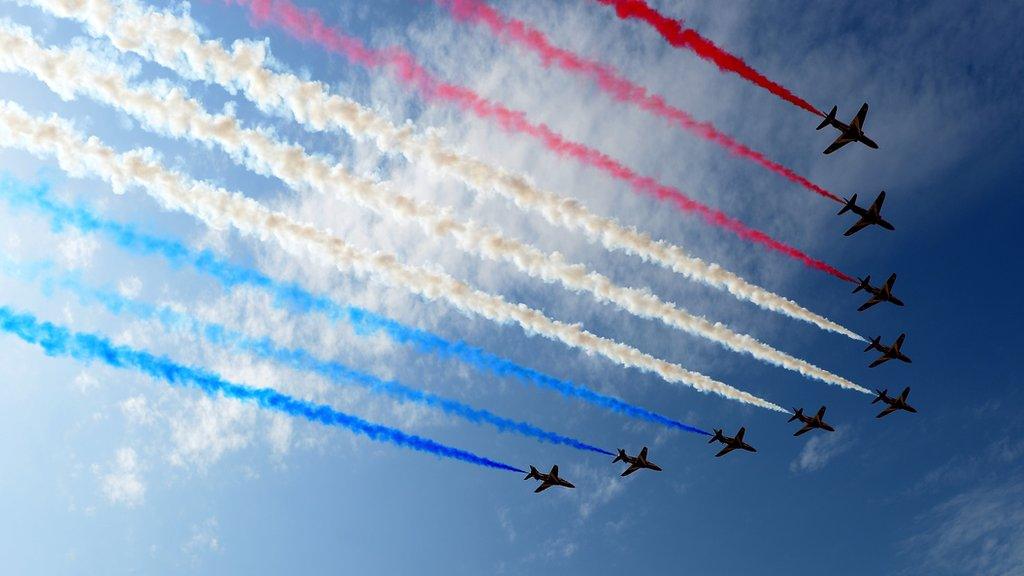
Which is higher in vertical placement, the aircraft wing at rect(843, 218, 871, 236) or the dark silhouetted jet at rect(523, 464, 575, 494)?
the aircraft wing at rect(843, 218, 871, 236)

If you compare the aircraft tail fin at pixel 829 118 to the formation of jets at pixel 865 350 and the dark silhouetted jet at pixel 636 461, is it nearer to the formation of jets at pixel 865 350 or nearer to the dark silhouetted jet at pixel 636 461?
the formation of jets at pixel 865 350

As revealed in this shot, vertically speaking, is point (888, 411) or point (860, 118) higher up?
point (860, 118)

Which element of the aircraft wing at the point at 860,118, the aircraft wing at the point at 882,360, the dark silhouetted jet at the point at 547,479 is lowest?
the dark silhouetted jet at the point at 547,479

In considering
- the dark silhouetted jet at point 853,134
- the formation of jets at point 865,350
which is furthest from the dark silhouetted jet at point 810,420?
the dark silhouetted jet at point 853,134

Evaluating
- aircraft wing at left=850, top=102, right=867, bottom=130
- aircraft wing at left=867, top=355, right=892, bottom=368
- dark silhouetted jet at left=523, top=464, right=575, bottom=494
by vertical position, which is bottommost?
dark silhouetted jet at left=523, top=464, right=575, bottom=494

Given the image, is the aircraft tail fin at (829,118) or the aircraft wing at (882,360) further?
the aircraft wing at (882,360)

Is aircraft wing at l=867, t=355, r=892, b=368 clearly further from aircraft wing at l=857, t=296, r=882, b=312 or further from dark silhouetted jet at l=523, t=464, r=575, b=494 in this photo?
dark silhouetted jet at l=523, t=464, r=575, b=494

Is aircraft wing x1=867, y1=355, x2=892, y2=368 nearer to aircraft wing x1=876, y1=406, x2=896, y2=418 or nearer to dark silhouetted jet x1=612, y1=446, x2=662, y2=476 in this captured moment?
aircraft wing x1=876, y1=406, x2=896, y2=418

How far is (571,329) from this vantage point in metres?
33.3

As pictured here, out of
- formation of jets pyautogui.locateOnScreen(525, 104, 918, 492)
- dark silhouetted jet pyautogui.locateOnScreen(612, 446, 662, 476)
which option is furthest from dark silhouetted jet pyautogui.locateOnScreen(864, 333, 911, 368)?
dark silhouetted jet pyautogui.locateOnScreen(612, 446, 662, 476)

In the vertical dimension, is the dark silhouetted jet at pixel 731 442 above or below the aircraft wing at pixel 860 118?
below

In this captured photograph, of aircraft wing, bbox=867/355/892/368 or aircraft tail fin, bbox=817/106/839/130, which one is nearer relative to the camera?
aircraft tail fin, bbox=817/106/839/130

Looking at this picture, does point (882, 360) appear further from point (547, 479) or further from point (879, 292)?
point (547, 479)

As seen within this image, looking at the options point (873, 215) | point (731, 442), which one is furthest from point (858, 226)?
point (731, 442)
